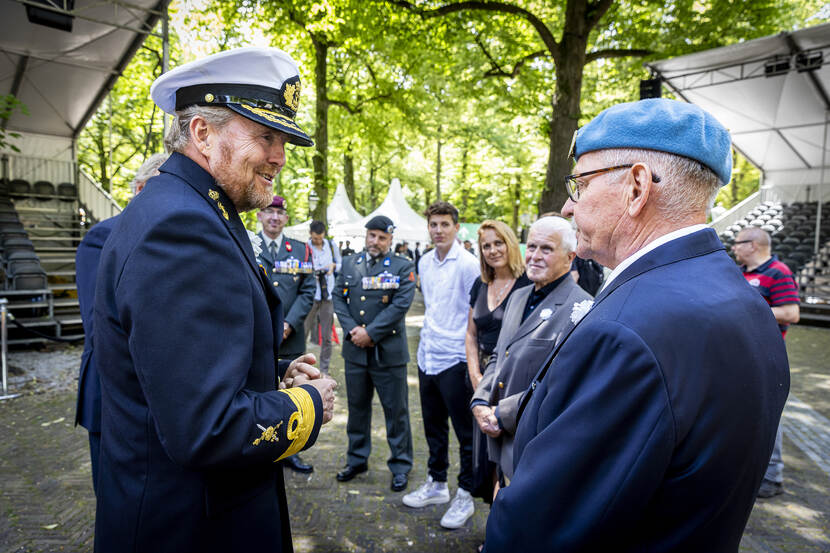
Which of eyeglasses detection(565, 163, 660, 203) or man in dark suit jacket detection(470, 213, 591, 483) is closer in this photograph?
eyeglasses detection(565, 163, 660, 203)

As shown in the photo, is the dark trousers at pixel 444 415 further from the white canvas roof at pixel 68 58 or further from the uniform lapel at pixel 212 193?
the white canvas roof at pixel 68 58

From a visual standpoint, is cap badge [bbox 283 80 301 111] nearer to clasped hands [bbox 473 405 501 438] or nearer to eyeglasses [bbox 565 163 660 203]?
eyeglasses [bbox 565 163 660 203]

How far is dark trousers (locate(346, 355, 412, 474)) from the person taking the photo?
13.9 ft

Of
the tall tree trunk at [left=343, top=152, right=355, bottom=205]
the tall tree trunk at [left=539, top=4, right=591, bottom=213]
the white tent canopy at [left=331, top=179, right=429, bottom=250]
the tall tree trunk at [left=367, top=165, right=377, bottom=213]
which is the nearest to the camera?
the tall tree trunk at [left=539, top=4, right=591, bottom=213]

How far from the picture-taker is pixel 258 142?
146 cm

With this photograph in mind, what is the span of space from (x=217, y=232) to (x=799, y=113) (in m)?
22.7

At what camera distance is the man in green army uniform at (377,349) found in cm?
423

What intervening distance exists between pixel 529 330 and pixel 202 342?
179cm

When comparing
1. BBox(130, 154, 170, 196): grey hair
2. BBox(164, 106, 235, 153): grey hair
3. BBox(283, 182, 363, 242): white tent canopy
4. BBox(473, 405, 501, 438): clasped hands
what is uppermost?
BBox(283, 182, 363, 242): white tent canopy

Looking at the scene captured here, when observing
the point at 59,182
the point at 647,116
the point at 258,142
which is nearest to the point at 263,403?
the point at 258,142

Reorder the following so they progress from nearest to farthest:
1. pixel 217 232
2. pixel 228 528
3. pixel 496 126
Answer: pixel 217 232
pixel 228 528
pixel 496 126

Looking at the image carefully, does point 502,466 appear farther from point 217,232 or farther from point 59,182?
point 59,182

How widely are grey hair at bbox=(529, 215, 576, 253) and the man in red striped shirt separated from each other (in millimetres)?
2079

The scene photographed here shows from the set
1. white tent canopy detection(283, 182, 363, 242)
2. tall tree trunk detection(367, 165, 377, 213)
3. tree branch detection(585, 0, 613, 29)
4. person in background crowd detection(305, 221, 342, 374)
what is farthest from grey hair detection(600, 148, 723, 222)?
tall tree trunk detection(367, 165, 377, 213)
